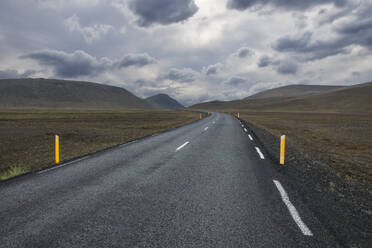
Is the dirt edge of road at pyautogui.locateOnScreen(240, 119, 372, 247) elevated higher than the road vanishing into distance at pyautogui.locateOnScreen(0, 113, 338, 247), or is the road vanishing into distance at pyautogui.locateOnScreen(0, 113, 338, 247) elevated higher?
the road vanishing into distance at pyautogui.locateOnScreen(0, 113, 338, 247)

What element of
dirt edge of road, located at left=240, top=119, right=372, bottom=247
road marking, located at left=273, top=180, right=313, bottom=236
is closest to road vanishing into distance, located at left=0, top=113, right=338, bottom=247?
road marking, located at left=273, top=180, right=313, bottom=236

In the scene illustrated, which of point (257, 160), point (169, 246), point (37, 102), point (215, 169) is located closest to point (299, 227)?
point (169, 246)

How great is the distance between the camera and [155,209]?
4.16 meters

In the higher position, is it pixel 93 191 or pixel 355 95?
pixel 355 95

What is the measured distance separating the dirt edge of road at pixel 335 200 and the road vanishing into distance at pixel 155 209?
8.6 inches

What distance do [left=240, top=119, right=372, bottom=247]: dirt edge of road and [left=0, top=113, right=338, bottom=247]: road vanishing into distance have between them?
0.22 metres

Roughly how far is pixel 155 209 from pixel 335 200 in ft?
11.6

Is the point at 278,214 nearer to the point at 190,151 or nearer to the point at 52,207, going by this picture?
the point at 52,207

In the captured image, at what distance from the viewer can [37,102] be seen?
188 meters

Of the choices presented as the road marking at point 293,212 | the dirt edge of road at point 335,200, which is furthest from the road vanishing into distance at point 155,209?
the dirt edge of road at point 335,200

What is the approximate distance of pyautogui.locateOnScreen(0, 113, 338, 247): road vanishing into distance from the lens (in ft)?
10.5

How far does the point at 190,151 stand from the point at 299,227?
21.5 ft

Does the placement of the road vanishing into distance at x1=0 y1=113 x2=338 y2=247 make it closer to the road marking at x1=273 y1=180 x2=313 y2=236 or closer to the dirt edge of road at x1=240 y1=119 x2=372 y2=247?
the road marking at x1=273 y1=180 x2=313 y2=236

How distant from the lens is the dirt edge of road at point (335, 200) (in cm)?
336
